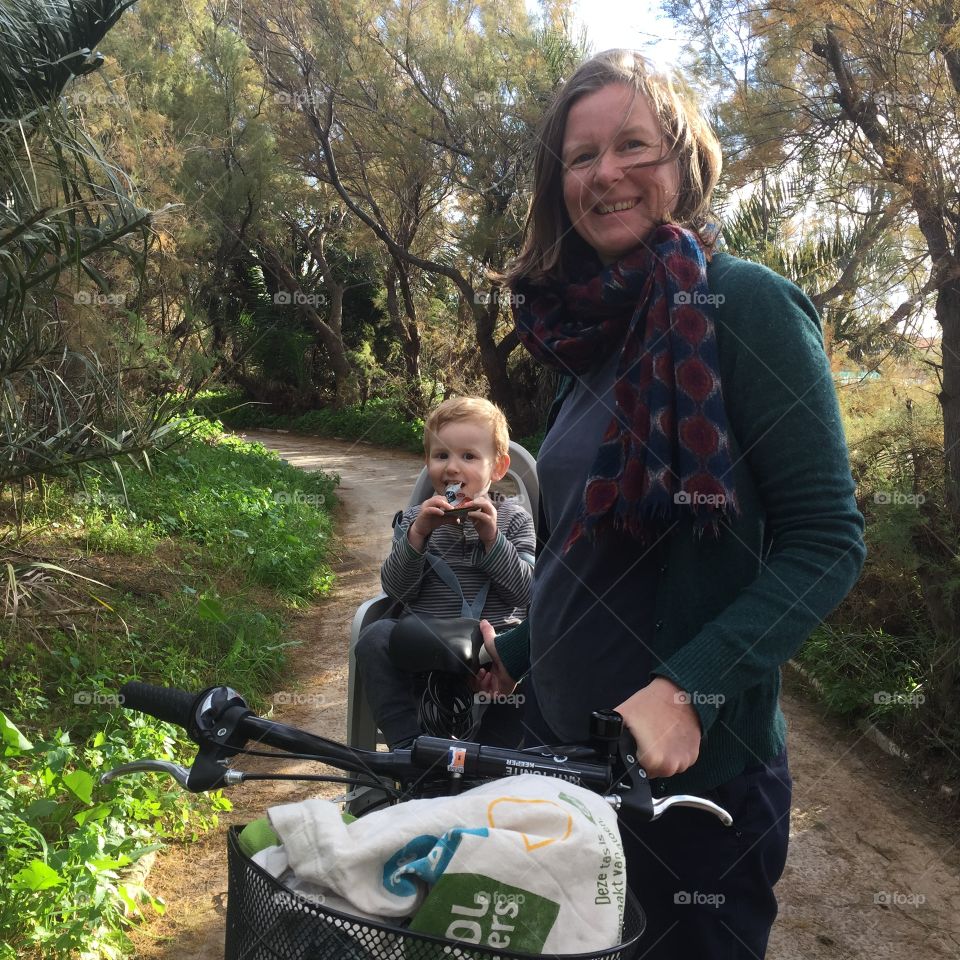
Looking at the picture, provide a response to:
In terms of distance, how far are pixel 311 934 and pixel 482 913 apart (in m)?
0.18

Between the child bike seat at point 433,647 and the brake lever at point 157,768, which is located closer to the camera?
the brake lever at point 157,768

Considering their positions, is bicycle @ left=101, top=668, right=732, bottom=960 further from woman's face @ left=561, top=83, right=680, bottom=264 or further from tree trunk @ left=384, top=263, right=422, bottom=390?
tree trunk @ left=384, top=263, right=422, bottom=390

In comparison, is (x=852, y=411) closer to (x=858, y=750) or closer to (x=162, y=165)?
(x=858, y=750)

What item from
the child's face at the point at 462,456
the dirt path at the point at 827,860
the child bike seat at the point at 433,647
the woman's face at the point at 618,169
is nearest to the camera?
the woman's face at the point at 618,169

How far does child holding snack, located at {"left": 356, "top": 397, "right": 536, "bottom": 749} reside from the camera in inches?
93.7


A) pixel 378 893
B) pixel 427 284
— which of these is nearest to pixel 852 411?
pixel 378 893

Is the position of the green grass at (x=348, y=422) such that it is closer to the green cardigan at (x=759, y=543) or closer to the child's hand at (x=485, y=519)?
the child's hand at (x=485, y=519)

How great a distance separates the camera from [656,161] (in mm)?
1544

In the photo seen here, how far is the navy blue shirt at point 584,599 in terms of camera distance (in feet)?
4.97

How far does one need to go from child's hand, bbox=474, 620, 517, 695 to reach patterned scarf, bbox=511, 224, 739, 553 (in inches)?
18.7

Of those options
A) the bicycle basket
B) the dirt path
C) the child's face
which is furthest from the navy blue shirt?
the dirt path

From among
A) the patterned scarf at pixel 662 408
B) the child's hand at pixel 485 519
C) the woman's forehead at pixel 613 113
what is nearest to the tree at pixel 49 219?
the child's hand at pixel 485 519

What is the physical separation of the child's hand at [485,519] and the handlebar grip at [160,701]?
4.20ft

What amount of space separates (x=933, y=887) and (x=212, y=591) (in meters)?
4.76
